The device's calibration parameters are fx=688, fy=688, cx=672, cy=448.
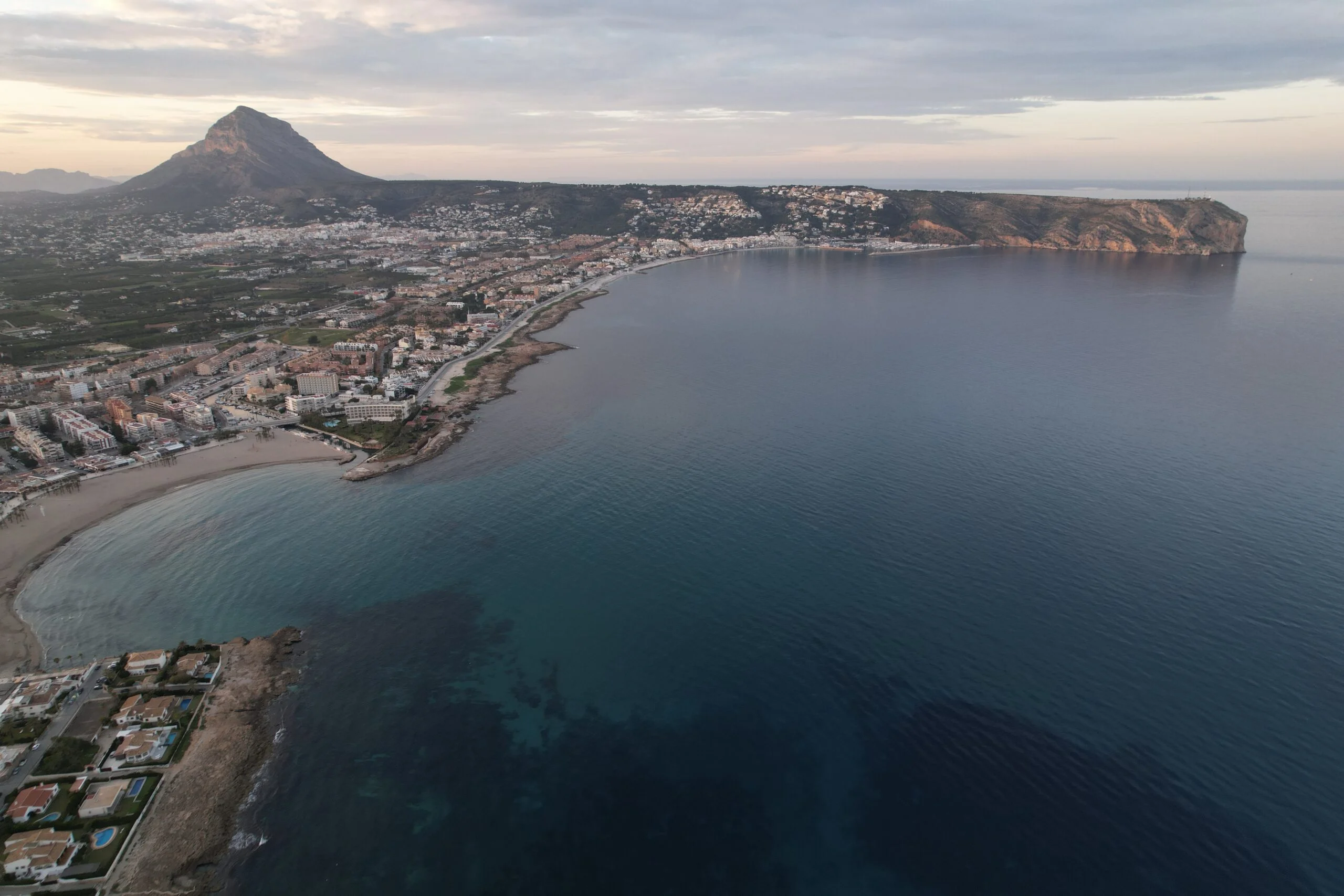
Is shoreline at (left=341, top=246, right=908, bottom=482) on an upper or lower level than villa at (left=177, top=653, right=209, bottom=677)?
upper

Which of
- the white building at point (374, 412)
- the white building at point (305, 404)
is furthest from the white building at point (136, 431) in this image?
the white building at point (374, 412)

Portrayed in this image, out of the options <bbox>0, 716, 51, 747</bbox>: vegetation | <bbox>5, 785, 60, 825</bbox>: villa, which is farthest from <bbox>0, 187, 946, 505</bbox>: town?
<bbox>5, 785, 60, 825</bbox>: villa

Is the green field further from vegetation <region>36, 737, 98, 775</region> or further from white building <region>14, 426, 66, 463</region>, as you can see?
vegetation <region>36, 737, 98, 775</region>

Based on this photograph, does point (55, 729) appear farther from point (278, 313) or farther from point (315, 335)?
point (278, 313)

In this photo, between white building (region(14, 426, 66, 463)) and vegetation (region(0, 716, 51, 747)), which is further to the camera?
white building (region(14, 426, 66, 463))

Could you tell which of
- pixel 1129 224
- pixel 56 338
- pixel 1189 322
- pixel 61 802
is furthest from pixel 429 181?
pixel 61 802

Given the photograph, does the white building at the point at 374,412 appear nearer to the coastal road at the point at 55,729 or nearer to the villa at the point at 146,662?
the villa at the point at 146,662
